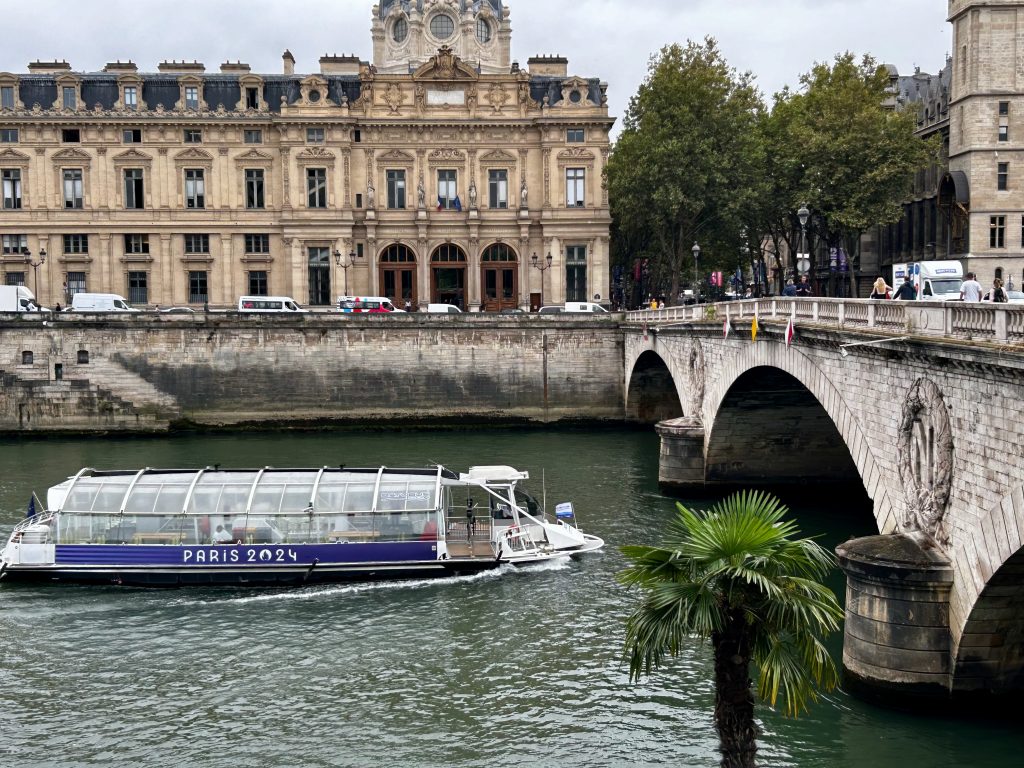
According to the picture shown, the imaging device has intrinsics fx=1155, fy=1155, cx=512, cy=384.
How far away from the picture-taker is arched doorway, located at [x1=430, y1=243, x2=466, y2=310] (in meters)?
81.8

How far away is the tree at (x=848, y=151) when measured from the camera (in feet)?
206

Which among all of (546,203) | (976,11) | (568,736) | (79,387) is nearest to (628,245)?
(546,203)

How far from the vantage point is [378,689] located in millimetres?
23609

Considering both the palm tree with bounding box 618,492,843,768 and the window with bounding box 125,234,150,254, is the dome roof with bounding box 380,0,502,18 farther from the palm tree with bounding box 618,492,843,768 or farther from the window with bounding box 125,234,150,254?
the palm tree with bounding box 618,492,843,768

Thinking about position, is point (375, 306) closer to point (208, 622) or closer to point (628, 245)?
point (628, 245)

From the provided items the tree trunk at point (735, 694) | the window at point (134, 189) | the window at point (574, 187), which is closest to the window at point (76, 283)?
the window at point (134, 189)

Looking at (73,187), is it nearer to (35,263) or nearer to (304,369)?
(35,263)

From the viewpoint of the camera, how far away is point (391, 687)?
77.8ft

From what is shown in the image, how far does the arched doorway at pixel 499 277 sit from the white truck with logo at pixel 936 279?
31.4m

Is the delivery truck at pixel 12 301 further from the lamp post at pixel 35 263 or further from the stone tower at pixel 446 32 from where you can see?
the stone tower at pixel 446 32

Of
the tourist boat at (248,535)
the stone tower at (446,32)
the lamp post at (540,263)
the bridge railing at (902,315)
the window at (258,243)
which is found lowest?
the tourist boat at (248,535)

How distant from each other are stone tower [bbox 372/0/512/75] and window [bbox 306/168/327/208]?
3543 cm

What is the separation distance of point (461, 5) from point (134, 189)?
4746 centimetres

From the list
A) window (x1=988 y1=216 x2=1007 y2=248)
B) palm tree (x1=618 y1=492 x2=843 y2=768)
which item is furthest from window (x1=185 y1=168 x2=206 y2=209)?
palm tree (x1=618 y1=492 x2=843 y2=768)
